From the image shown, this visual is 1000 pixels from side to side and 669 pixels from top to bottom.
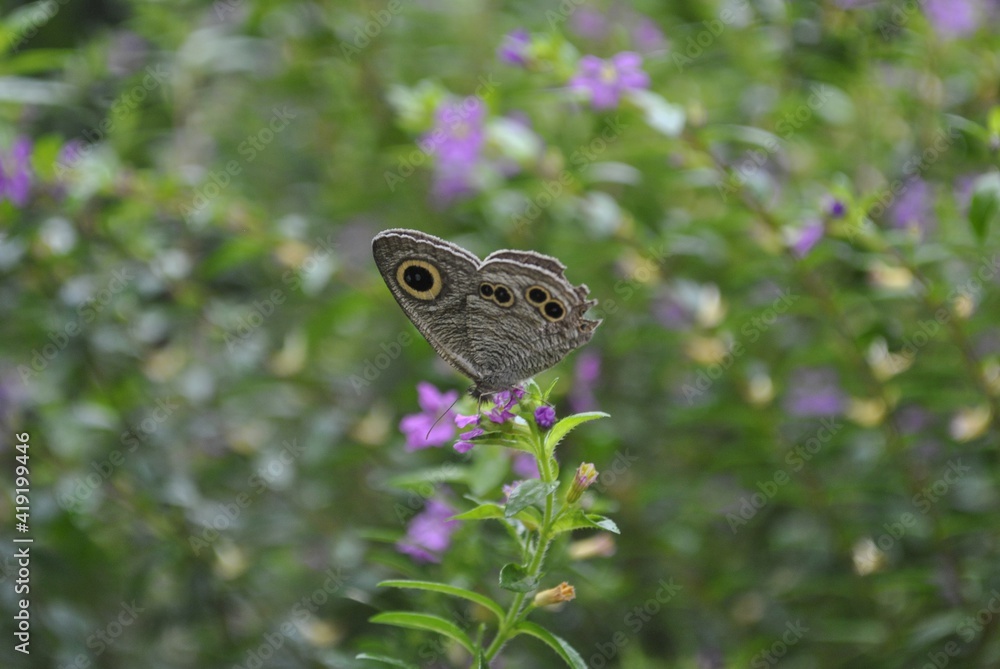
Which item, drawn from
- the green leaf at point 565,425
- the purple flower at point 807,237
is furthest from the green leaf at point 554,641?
the purple flower at point 807,237

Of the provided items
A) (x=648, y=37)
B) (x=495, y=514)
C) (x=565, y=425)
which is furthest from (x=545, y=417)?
(x=648, y=37)

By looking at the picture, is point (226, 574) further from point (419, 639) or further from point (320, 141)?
point (320, 141)

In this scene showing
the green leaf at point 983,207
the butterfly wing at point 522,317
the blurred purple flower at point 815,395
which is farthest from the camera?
the blurred purple flower at point 815,395

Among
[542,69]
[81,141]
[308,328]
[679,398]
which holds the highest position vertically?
[542,69]

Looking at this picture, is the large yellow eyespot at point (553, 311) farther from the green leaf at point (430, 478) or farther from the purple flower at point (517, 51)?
the purple flower at point (517, 51)

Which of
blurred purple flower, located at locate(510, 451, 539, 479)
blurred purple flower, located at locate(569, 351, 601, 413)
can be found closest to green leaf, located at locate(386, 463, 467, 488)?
blurred purple flower, located at locate(510, 451, 539, 479)

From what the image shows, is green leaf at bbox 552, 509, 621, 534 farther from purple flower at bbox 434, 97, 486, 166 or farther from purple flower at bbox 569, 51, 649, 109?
purple flower at bbox 434, 97, 486, 166

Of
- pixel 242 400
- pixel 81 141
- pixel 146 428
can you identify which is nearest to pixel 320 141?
pixel 81 141

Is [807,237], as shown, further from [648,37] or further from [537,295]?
[648,37]
